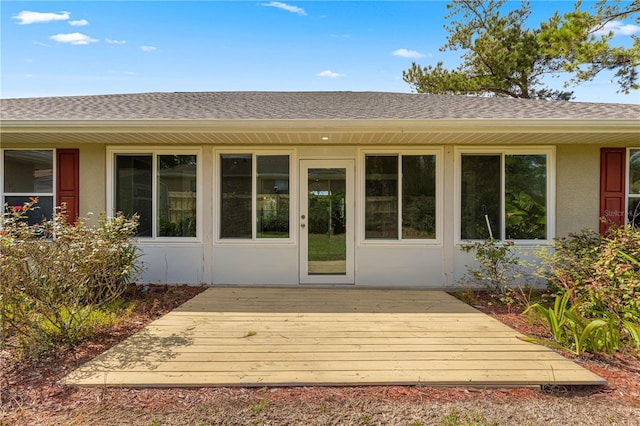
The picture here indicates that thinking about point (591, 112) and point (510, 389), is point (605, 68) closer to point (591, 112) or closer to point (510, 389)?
point (591, 112)

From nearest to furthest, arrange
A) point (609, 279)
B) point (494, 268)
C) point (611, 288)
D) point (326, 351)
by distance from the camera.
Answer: point (326, 351) < point (611, 288) < point (609, 279) < point (494, 268)

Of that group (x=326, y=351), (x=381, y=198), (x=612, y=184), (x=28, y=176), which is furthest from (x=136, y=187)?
(x=612, y=184)

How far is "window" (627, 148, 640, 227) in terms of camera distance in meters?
5.43

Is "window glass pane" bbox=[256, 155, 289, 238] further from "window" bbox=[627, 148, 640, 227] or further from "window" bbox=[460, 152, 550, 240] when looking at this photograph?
"window" bbox=[627, 148, 640, 227]

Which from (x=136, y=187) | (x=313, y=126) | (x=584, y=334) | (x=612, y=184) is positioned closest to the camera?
(x=584, y=334)

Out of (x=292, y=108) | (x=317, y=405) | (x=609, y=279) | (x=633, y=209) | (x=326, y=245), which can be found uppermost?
(x=292, y=108)

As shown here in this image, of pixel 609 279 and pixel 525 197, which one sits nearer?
pixel 609 279

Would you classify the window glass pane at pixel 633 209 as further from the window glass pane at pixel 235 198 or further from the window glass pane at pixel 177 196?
the window glass pane at pixel 177 196

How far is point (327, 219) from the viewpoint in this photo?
566 cm

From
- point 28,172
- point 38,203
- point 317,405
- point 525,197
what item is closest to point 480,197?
point 525,197

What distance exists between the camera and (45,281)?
3.12 meters

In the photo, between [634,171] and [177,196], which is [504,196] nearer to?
[634,171]

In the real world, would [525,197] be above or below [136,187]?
below

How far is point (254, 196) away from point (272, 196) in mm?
299
